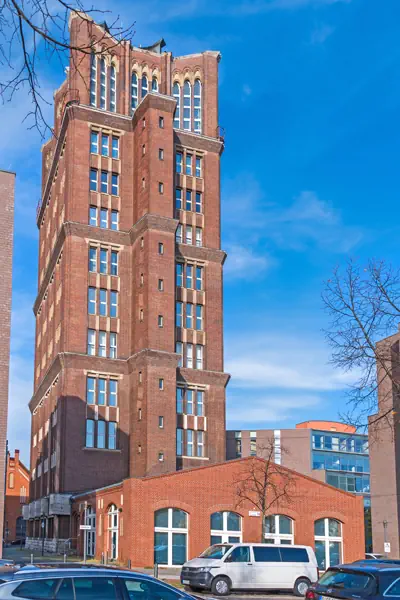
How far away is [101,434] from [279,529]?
22794mm

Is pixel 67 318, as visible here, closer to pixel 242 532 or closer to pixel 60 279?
pixel 60 279

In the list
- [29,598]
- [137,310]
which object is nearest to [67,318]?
[137,310]

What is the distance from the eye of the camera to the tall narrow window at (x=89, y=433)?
213 ft

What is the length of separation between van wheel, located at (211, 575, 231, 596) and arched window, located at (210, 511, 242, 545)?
1482cm

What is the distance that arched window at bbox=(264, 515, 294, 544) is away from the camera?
45906 mm

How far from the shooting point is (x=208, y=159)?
75.9 meters

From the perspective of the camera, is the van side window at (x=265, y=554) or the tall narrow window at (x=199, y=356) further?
the tall narrow window at (x=199, y=356)

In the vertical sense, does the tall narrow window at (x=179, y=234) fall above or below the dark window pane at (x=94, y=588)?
above

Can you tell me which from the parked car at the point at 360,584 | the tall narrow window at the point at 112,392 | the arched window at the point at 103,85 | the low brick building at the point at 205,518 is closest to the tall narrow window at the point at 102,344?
the tall narrow window at the point at 112,392

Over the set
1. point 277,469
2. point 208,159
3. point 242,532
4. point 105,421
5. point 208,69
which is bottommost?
point 242,532

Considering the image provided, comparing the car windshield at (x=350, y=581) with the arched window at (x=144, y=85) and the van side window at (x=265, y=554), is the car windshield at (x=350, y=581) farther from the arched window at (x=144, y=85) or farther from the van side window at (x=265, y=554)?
the arched window at (x=144, y=85)

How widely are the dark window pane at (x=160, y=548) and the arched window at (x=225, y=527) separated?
293 cm

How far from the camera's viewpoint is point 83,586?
11164mm

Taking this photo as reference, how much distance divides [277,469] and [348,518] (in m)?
5.02
